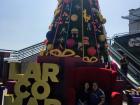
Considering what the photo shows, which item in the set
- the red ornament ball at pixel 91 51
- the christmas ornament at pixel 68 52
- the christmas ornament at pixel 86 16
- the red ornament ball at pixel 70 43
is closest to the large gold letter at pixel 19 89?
the christmas ornament at pixel 68 52

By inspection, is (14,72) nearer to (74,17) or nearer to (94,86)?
(94,86)

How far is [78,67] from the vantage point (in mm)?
9766

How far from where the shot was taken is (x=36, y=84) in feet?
31.7

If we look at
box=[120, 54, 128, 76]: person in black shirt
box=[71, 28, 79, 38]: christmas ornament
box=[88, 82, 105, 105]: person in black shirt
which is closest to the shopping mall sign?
box=[88, 82, 105, 105]: person in black shirt

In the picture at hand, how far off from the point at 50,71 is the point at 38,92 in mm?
624

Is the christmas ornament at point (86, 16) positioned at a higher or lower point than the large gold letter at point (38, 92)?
higher

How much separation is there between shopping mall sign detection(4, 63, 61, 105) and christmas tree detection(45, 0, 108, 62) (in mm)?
1358

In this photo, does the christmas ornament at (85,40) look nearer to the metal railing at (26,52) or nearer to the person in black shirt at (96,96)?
the person in black shirt at (96,96)

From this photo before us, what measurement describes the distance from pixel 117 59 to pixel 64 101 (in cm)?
1363

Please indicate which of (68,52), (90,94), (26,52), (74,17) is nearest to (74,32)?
(74,17)

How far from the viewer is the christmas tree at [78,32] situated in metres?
11.1

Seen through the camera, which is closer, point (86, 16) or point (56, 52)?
point (56, 52)

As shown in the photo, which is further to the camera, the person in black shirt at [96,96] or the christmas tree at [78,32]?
the christmas tree at [78,32]

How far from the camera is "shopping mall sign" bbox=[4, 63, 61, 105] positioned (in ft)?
31.6
